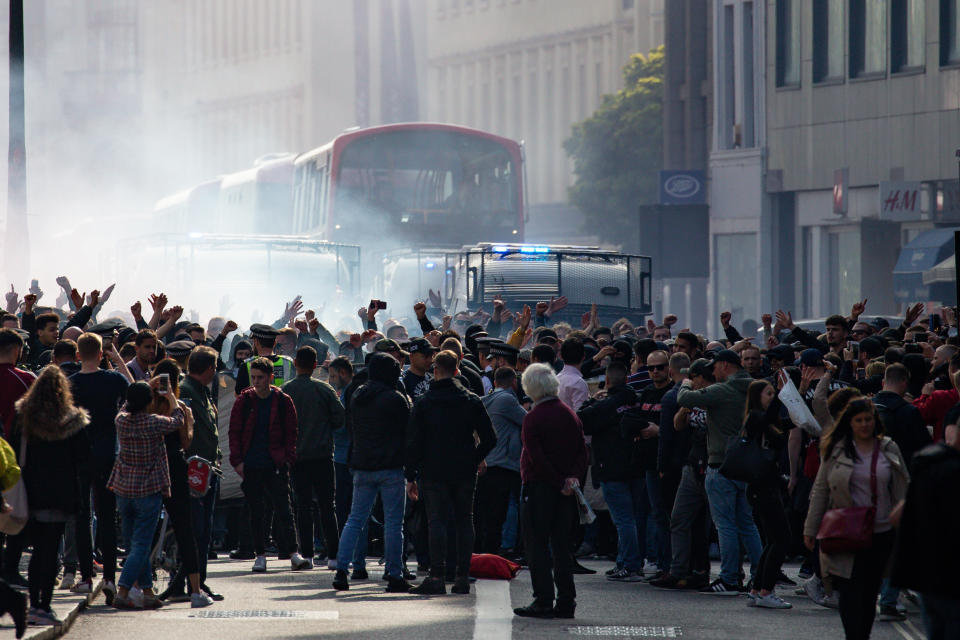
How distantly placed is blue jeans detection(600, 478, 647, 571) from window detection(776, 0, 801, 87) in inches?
1380

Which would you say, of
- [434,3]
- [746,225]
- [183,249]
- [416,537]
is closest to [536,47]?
[434,3]

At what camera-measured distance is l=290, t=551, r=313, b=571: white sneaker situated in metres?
13.7

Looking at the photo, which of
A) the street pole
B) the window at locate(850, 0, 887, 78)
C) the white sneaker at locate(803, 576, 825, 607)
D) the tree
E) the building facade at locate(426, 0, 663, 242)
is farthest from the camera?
the building facade at locate(426, 0, 663, 242)

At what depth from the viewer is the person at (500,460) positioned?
43.2ft

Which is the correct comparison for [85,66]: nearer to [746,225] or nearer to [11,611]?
[746,225]

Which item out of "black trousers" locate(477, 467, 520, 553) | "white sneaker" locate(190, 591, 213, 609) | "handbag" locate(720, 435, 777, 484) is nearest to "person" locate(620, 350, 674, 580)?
"black trousers" locate(477, 467, 520, 553)

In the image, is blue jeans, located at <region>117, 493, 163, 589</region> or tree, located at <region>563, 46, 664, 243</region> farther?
tree, located at <region>563, 46, 664, 243</region>

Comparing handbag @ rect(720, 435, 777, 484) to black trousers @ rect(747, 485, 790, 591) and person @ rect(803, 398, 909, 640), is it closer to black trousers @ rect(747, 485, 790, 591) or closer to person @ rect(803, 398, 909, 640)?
black trousers @ rect(747, 485, 790, 591)

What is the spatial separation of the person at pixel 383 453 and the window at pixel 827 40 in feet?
112

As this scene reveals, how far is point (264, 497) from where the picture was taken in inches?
536

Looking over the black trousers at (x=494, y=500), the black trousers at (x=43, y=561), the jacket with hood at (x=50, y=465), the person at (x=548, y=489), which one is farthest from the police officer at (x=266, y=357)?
the black trousers at (x=43, y=561)

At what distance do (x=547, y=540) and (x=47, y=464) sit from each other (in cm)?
299

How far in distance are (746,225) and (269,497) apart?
37636 millimetres

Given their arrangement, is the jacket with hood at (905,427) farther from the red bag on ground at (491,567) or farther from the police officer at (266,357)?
the police officer at (266,357)
